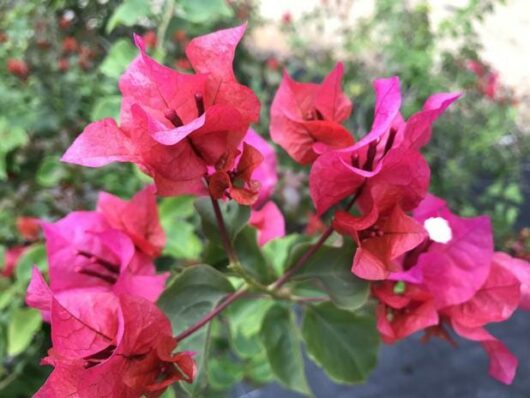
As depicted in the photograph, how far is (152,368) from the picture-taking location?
309mm

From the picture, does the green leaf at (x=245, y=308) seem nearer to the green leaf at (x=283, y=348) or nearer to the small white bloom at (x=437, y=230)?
the green leaf at (x=283, y=348)

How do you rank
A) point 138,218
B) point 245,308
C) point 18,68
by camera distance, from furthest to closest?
1. point 18,68
2. point 245,308
3. point 138,218

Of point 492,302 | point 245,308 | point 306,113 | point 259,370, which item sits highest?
point 306,113

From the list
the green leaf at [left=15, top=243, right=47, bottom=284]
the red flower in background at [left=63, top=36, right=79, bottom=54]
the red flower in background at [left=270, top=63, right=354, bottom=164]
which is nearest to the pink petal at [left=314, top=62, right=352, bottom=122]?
the red flower in background at [left=270, top=63, right=354, bottom=164]

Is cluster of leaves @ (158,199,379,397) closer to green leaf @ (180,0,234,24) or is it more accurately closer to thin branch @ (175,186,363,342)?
thin branch @ (175,186,363,342)

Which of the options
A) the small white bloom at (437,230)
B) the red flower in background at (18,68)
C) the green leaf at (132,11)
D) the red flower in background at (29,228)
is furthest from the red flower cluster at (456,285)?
the red flower in background at (18,68)

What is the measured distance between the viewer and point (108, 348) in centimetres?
31

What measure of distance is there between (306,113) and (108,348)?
0.67 ft

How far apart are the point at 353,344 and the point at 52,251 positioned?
0.78ft

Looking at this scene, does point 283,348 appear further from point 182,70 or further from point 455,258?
point 182,70

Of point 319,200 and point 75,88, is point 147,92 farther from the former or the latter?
point 75,88

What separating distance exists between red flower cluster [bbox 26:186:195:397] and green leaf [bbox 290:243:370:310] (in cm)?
11

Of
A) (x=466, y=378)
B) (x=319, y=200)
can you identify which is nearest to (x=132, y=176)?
(x=319, y=200)

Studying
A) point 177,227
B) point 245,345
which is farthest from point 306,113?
point 245,345
